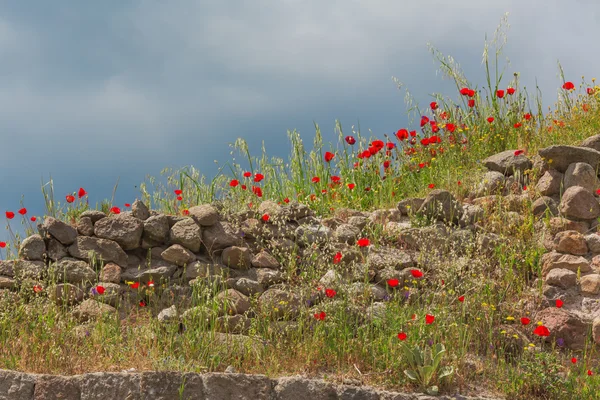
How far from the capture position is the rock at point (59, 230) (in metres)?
5.66

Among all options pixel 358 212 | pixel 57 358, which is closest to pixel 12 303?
pixel 57 358

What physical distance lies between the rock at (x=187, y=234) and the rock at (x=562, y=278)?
306 cm

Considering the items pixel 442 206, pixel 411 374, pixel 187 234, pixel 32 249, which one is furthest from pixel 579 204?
pixel 32 249

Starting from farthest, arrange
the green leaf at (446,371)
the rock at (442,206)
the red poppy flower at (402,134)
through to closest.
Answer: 1. the red poppy flower at (402,134)
2. the rock at (442,206)
3. the green leaf at (446,371)

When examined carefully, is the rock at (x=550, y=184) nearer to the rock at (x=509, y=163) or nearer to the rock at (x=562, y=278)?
the rock at (x=509, y=163)

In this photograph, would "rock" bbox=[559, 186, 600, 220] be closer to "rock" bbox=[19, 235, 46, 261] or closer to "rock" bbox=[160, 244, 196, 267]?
"rock" bbox=[160, 244, 196, 267]

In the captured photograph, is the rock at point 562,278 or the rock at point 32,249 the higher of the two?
the rock at point 32,249

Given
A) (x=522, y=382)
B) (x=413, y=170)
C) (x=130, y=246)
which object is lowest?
(x=522, y=382)

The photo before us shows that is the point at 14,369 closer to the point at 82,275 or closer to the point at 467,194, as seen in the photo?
the point at 82,275

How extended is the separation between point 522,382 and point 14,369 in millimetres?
3544

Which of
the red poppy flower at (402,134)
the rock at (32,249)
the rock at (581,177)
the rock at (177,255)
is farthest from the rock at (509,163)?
the rock at (32,249)

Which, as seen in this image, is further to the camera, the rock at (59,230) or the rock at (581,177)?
the rock at (581,177)

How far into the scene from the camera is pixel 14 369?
4.63 m

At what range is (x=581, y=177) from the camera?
676cm
